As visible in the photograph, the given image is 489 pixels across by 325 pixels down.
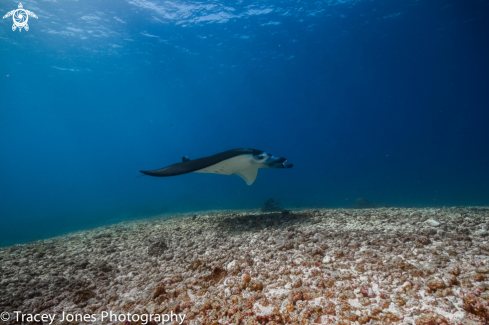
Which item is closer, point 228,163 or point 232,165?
point 228,163

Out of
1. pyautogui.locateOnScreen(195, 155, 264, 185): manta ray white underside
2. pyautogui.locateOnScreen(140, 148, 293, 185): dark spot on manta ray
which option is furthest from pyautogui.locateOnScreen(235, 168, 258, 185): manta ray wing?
pyautogui.locateOnScreen(140, 148, 293, 185): dark spot on manta ray

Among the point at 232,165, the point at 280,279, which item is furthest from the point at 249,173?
the point at 280,279

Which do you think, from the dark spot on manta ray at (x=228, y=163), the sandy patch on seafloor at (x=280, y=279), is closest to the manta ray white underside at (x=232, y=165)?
the dark spot on manta ray at (x=228, y=163)

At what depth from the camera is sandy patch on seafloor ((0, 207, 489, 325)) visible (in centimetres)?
142

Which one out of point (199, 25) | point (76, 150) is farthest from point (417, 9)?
point (76, 150)

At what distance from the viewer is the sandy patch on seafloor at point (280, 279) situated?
56.0 inches

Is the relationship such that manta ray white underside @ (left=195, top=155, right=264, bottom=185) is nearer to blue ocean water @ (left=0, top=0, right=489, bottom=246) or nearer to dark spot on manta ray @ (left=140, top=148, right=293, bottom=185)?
dark spot on manta ray @ (left=140, top=148, right=293, bottom=185)

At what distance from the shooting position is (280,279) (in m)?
1.86

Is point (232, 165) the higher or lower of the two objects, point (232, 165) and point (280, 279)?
the higher

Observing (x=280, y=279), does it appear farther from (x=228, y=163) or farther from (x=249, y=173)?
(x=249, y=173)

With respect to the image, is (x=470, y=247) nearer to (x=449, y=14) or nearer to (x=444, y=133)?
(x=449, y=14)

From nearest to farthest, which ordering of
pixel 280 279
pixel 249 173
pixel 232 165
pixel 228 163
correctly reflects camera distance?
pixel 280 279 → pixel 228 163 → pixel 232 165 → pixel 249 173

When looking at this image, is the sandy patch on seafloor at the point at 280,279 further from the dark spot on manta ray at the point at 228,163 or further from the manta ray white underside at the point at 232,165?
the manta ray white underside at the point at 232,165

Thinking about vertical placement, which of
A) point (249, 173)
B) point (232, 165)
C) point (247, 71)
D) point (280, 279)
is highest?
point (247, 71)
